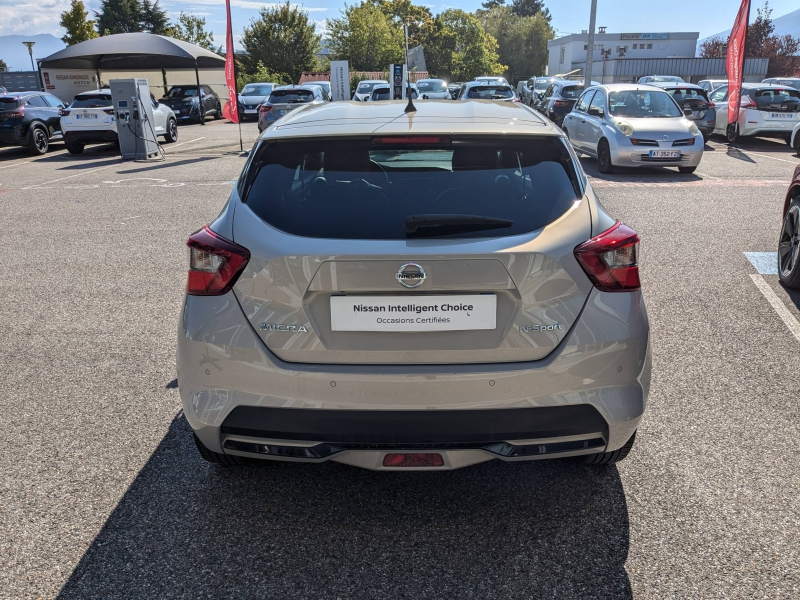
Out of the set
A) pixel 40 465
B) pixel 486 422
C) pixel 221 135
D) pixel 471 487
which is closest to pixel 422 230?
pixel 486 422

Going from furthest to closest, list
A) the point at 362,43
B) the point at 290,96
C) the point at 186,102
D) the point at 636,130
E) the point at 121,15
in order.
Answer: the point at 121,15
the point at 362,43
the point at 186,102
the point at 290,96
the point at 636,130

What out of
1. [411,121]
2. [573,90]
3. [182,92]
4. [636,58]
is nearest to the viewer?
[411,121]

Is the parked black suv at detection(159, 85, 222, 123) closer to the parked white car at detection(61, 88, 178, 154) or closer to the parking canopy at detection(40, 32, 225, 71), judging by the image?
the parking canopy at detection(40, 32, 225, 71)

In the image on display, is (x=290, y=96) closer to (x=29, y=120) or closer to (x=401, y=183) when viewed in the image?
(x=29, y=120)

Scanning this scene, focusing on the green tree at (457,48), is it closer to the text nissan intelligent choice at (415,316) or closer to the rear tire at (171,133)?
the rear tire at (171,133)

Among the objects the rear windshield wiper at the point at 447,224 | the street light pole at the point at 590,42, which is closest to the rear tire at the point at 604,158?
the rear windshield wiper at the point at 447,224

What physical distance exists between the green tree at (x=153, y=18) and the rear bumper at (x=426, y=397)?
73958mm

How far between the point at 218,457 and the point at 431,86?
28.4 meters

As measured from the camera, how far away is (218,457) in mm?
3092

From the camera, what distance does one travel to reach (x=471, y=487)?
3211mm

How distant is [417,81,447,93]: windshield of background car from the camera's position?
96.2 ft

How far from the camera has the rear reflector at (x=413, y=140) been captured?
282 centimetres

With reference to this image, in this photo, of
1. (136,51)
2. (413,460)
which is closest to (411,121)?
(413,460)

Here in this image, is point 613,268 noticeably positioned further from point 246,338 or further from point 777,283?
point 777,283
